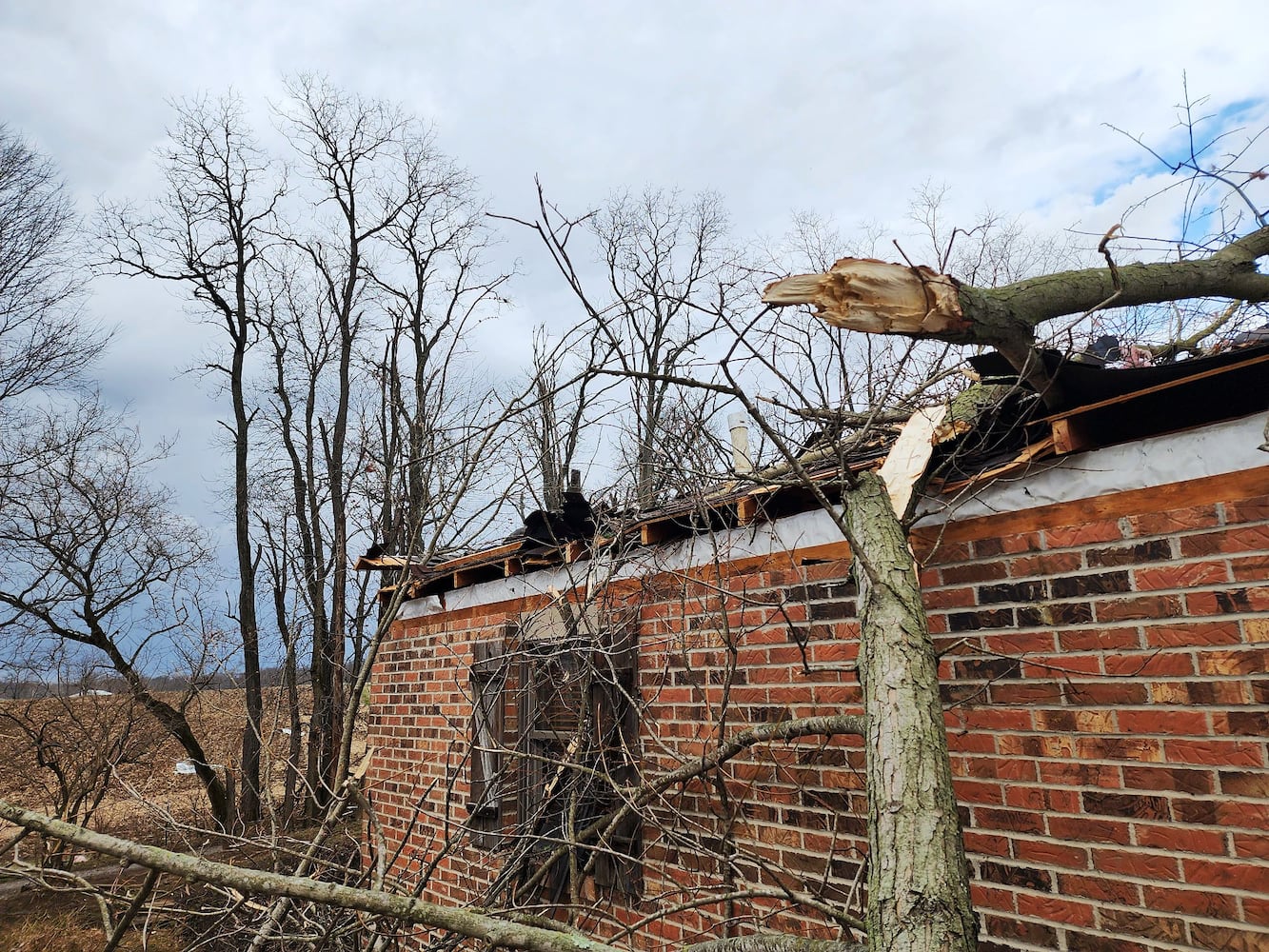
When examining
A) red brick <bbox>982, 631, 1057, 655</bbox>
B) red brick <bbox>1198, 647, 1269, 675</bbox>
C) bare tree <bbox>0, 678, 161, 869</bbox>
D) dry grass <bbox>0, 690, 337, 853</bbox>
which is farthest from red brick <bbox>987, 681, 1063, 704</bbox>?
bare tree <bbox>0, 678, 161, 869</bbox>

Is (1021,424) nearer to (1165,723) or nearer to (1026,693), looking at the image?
(1026,693)

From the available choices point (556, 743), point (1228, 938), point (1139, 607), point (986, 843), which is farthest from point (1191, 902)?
point (556, 743)

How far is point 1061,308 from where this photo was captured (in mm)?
2631

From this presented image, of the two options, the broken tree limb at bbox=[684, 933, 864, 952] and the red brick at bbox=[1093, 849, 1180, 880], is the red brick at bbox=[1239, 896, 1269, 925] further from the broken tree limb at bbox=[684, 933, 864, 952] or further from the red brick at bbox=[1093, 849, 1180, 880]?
the broken tree limb at bbox=[684, 933, 864, 952]

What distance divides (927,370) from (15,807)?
5360 millimetres

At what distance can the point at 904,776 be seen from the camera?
200 cm

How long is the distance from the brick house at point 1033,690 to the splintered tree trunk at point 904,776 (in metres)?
0.50

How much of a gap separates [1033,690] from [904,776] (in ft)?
3.33

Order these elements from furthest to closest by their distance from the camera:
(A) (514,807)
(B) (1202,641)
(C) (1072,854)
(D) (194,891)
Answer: (D) (194,891), (A) (514,807), (C) (1072,854), (B) (1202,641)

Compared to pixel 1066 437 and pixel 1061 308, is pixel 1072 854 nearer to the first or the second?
pixel 1066 437

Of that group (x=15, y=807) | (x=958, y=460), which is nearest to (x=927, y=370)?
(x=958, y=460)

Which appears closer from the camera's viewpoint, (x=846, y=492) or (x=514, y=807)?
(x=846, y=492)

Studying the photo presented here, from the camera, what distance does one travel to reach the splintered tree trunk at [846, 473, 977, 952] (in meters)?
1.80

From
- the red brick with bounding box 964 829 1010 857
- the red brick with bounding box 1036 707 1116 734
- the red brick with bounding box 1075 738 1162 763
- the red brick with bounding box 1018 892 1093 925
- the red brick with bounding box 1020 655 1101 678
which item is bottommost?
the red brick with bounding box 1018 892 1093 925
